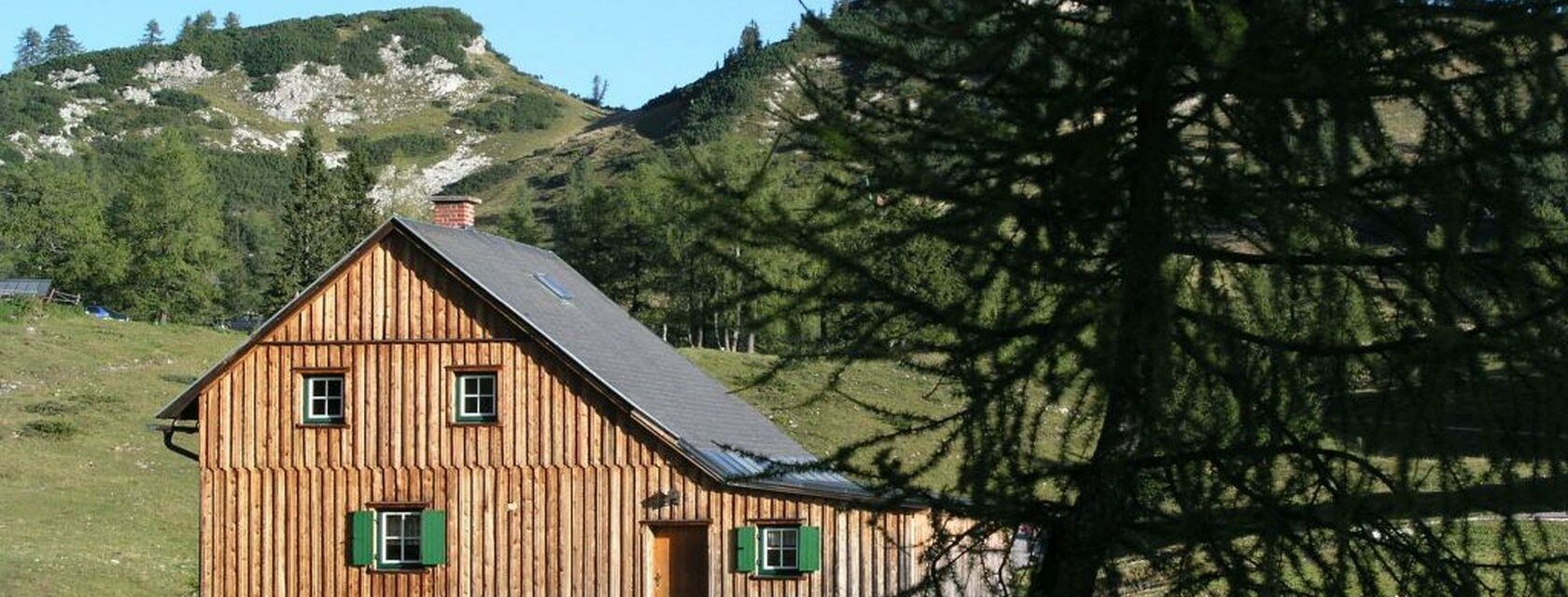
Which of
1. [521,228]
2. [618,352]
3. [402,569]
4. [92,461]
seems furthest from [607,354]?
[521,228]

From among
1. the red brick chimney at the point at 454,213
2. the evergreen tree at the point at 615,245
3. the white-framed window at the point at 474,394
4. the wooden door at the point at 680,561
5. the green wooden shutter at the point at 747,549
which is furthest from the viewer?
the evergreen tree at the point at 615,245

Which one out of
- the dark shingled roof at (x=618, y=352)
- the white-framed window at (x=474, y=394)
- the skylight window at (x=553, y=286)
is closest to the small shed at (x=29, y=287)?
the dark shingled roof at (x=618, y=352)

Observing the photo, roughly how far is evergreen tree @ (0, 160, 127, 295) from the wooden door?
213 ft

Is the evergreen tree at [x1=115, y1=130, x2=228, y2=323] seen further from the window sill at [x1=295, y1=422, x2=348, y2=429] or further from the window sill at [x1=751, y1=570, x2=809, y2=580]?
the window sill at [x1=751, y1=570, x2=809, y2=580]

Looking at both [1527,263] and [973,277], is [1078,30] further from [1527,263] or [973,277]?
[1527,263]

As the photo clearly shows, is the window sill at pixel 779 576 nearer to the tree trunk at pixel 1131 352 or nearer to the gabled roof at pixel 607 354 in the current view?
the gabled roof at pixel 607 354

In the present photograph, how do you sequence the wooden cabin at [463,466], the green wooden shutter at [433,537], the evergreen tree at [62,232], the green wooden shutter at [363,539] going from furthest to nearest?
the evergreen tree at [62,232], the green wooden shutter at [363,539], the green wooden shutter at [433,537], the wooden cabin at [463,466]

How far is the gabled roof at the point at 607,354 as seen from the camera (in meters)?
25.0

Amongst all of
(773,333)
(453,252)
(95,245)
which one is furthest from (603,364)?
(95,245)

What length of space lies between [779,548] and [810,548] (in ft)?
1.61

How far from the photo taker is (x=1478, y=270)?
596cm

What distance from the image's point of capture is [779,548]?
24906 millimetres

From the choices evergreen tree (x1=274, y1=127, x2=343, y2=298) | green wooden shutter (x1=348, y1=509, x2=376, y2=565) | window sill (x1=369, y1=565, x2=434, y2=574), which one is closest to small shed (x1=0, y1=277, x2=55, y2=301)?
evergreen tree (x1=274, y1=127, x2=343, y2=298)

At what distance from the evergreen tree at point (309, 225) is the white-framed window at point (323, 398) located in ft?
153
